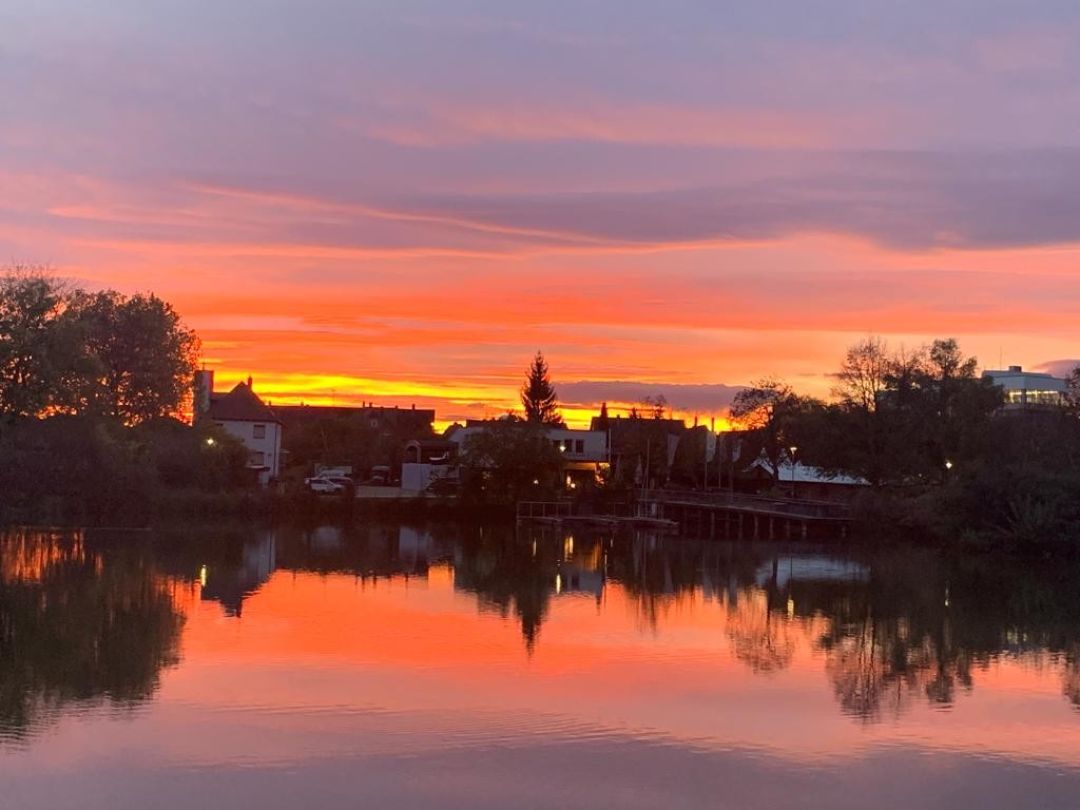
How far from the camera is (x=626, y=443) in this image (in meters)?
93.1

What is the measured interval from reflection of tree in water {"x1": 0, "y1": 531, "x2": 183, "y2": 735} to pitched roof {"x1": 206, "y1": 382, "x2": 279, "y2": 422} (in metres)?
40.0

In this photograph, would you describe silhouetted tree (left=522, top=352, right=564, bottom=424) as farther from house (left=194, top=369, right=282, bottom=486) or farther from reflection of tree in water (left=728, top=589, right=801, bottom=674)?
reflection of tree in water (left=728, top=589, right=801, bottom=674)

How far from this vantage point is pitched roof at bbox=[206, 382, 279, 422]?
77.8 meters

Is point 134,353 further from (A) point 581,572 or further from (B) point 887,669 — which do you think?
(B) point 887,669

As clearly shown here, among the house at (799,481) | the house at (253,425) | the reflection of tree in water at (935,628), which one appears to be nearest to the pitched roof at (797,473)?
the house at (799,481)

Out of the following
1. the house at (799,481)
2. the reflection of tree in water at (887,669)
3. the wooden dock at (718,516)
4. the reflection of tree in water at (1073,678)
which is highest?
the house at (799,481)

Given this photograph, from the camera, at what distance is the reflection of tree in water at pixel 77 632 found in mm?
18438

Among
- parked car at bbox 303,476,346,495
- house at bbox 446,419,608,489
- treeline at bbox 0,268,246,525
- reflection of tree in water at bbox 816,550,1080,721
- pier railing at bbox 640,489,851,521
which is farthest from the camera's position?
house at bbox 446,419,608,489

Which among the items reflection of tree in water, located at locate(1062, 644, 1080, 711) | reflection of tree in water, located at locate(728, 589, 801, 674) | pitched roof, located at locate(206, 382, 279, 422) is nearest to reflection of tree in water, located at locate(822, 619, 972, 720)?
reflection of tree in water, located at locate(728, 589, 801, 674)

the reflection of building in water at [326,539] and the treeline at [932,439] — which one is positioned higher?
the treeline at [932,439]

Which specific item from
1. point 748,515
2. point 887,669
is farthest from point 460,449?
point 887,669

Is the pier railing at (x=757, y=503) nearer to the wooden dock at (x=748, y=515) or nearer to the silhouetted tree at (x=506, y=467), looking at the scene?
the wooden dock at (x=748, y=515)

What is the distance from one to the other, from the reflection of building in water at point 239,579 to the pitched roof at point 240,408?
33174 mm

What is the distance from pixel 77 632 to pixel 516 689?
27.8 feet
